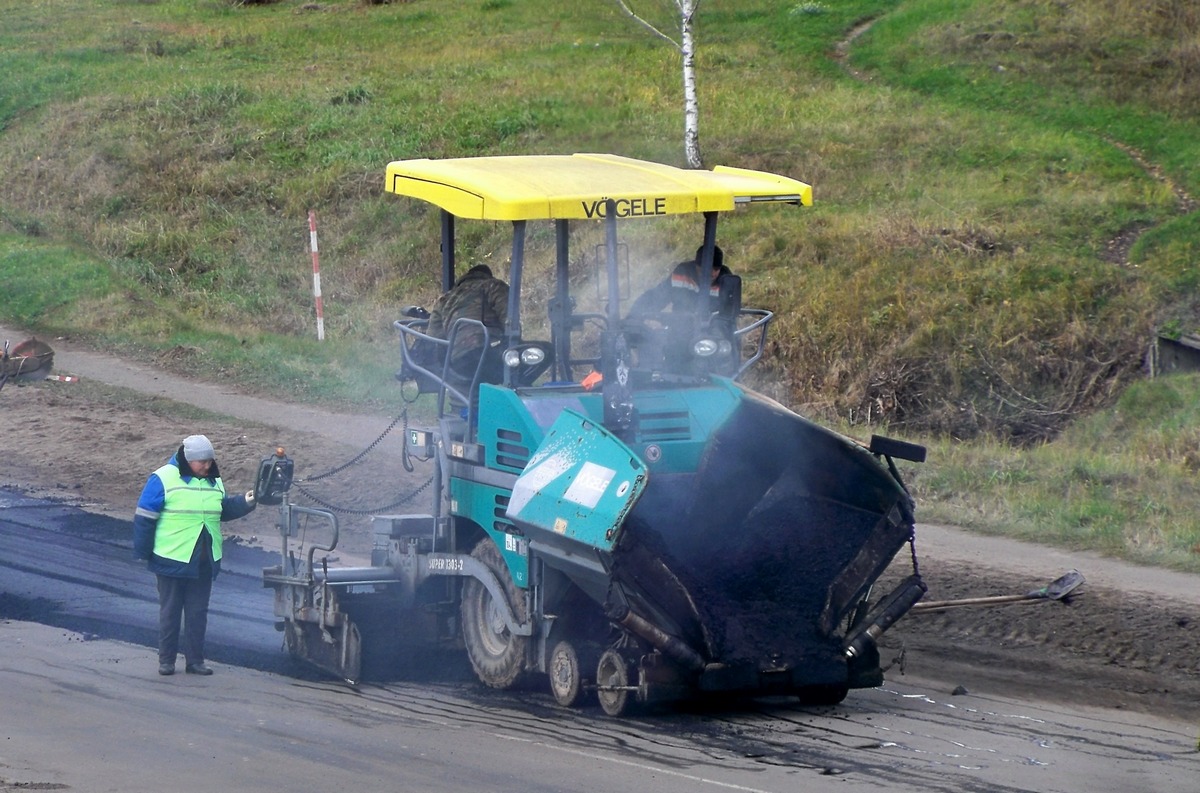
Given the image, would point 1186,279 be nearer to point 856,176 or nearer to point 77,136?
point 856,176

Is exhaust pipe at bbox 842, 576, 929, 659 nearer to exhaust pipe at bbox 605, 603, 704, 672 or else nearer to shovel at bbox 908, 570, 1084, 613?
shovel at bbox 908, 570, 1084, 613

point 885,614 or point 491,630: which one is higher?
point 885,614

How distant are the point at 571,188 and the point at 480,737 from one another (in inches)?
117

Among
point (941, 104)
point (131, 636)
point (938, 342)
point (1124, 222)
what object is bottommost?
point (131, 636)

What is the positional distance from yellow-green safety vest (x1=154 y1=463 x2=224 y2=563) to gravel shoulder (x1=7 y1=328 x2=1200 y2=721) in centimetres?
163

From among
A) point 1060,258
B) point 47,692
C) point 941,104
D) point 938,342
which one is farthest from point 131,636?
point 941,104

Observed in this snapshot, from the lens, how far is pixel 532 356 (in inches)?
320

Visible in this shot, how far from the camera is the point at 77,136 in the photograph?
100.0 ft

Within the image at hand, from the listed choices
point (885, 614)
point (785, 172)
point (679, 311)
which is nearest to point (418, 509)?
point (679, 311)

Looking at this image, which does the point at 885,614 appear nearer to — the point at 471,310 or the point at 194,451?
the point at 471,310

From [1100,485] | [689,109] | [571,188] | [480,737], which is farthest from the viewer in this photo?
[689,109]

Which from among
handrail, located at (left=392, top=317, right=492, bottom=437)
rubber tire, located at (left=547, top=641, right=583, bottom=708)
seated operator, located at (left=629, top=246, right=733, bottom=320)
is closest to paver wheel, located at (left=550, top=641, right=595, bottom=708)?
rubber tire, located at (left=547, top=641, right=583, bottom=708)

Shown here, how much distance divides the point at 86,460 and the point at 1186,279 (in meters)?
13.2

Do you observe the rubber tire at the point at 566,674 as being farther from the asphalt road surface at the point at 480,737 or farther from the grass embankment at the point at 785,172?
the grass embankment at the point at 785,172
